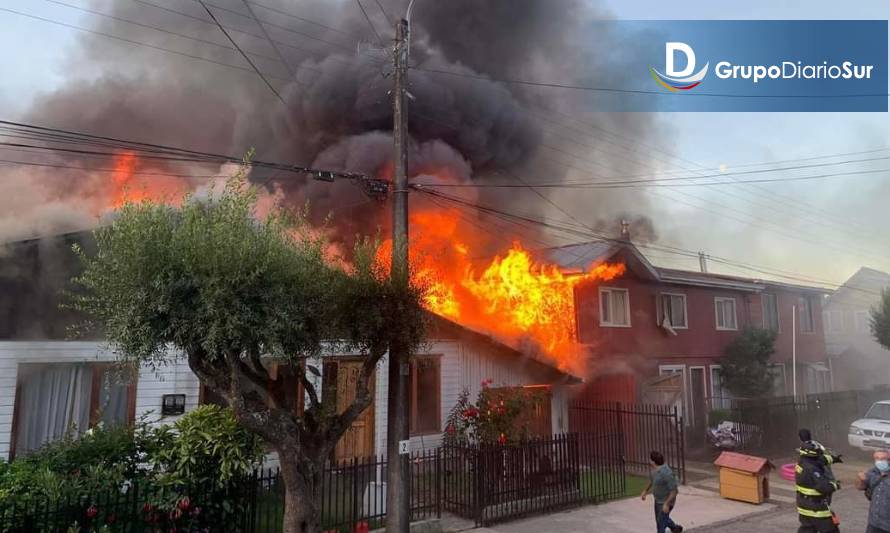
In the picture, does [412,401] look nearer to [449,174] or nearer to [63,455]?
[449,174]

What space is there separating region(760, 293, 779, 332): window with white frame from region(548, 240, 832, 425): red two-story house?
4 centimetres

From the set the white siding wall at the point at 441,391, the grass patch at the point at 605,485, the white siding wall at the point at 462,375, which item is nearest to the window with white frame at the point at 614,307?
the white siding wall at the point at 462,375

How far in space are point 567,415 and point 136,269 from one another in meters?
12.3

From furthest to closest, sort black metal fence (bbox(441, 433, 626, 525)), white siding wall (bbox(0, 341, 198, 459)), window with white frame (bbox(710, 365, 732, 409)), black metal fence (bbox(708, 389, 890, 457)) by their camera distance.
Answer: window with white frame (bbox(710, 365, 732, 409))
black metal fence (bbox(708, 389, 890, 457))
black metal fence (bbox(441, 433, 626, 525))
white siding wall (bbox(0, 341, 198, 459))

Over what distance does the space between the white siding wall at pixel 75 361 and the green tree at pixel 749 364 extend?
18.3 metres

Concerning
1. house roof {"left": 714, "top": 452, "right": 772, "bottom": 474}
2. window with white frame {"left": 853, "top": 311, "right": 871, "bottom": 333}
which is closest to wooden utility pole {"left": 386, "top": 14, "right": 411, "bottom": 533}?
house roof {"left": 714, "top": 452, "right": 772, "bottom": 474}

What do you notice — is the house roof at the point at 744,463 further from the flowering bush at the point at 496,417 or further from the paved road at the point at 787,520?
the flowering bush at the point at 496,417

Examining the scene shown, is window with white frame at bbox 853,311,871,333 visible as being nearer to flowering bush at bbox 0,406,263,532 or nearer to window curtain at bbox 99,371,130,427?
flowering bush at bbox 0,406,263,532

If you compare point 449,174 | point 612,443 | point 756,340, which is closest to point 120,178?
point 449,174

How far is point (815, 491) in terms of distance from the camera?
7.00m

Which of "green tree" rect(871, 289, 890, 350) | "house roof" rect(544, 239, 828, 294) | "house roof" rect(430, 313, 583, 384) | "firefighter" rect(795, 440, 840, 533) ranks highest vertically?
"house roof" rect(544, 239, 828, 294)

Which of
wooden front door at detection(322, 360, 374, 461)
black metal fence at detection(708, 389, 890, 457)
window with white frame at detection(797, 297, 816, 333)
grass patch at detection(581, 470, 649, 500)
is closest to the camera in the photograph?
grass patch at detection(581, 470, 649, 500)

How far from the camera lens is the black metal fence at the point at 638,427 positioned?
42.6 feet

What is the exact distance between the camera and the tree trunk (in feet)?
19.7
